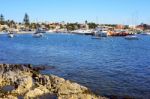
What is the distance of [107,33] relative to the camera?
7318 inches

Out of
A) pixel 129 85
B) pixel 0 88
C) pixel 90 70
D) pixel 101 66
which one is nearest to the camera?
pixel 0 88

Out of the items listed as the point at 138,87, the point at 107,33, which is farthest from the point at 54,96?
the point at 107,33

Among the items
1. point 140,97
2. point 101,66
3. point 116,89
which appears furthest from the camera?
point 101,66

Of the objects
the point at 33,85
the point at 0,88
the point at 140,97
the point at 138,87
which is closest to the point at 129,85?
the point at 138,87

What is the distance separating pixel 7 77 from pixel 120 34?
547 feet

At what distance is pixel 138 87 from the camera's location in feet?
117

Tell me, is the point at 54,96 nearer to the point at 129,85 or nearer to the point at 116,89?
the point at 116,89

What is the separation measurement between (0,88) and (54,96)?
19.7ft

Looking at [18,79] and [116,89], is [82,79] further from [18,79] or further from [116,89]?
[18,79]

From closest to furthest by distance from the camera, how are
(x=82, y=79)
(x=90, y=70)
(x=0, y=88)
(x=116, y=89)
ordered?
(x=0, y=88) < (x=116, y=89) < (x=82, y=79) < (x=90, y=70)

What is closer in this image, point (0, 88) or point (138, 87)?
point (0, 88)

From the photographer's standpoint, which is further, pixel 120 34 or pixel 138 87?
pixel 120 34

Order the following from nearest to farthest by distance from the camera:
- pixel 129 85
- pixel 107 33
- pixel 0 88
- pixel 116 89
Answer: pixel 0 88
pixel 116 89
pixel 129 85
pixel 107 33

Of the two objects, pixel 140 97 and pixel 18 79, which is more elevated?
pixel 18 79
